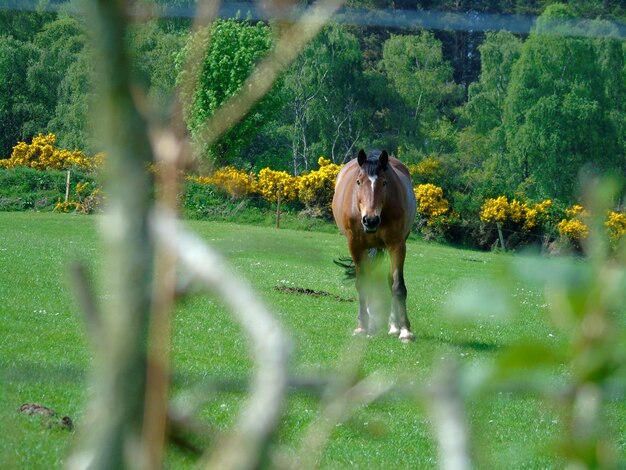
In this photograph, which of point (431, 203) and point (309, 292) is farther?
point (431, 203)

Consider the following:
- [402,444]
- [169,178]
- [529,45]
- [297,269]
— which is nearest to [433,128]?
[529,45]

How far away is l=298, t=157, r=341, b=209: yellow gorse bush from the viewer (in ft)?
87.7

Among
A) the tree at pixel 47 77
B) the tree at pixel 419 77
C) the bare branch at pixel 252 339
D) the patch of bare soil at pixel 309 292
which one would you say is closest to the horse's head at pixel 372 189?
the patch of bare soil at pixel 309 292

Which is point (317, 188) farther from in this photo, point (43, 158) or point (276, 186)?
point (43, 158)

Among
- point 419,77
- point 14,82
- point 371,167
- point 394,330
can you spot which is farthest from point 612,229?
point 419,77

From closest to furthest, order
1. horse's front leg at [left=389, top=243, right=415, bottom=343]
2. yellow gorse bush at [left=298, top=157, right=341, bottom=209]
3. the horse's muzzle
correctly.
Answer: the horse's muzzle → horse's front leg at [left=389, top=243, right=415, bottom=343] → yellow gorse bush at [left=298, top=157, right=341, bottom=209]

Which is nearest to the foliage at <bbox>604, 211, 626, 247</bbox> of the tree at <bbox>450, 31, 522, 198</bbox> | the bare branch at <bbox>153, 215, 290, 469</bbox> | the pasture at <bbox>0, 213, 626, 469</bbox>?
the pasture at <bbox>0, 213, 626, 469</bbox>

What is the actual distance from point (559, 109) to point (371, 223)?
3117cm

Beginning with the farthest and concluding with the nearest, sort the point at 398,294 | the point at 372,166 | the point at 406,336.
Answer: the point at 398,294 < the point at 406,336 < the point at 372,166

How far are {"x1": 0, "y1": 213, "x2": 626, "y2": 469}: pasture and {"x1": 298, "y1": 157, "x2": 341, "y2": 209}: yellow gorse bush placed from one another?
10730mm

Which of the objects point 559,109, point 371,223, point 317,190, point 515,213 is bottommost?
point 515,213

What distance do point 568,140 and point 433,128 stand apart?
8.41 metres

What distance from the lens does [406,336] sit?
27.0ft

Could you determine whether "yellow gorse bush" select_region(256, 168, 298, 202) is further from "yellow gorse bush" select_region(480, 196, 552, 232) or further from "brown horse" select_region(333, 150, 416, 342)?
"brown horse" select_region(333, 150, 416, 342)
